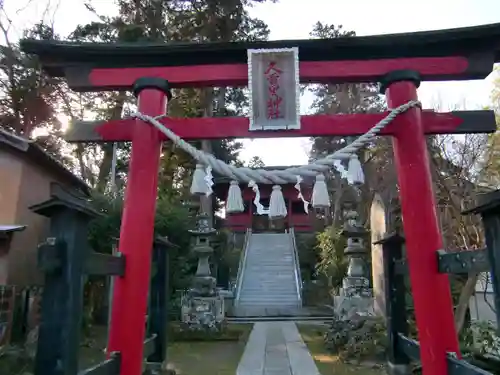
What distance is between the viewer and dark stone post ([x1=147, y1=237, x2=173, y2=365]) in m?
5.58

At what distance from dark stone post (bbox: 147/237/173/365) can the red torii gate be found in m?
1.31

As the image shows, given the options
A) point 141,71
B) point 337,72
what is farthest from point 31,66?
point 337,72

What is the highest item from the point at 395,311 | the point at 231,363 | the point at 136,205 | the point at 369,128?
the point at 369,128

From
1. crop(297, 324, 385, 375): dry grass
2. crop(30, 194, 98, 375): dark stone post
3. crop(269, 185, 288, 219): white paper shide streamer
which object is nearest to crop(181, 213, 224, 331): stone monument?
crop(297, 324, 385, 375): dry grass

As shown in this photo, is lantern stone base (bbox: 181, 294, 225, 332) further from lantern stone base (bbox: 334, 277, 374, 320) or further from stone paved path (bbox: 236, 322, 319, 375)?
lantern stone base (bbox: 334, 277, 374, 320)

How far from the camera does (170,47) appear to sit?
5.02 meters

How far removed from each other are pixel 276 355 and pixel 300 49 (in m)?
5.53

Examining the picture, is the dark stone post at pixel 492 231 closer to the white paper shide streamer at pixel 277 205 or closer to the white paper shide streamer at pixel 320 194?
the white paper shide streamer at pixel 320 194

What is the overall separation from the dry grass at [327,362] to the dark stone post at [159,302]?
2.55 m

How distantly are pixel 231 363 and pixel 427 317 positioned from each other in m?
4.12

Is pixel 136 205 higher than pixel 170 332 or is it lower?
higher

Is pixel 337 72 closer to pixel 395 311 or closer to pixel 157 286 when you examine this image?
pixel 395 311

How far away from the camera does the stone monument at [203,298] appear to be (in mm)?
10984

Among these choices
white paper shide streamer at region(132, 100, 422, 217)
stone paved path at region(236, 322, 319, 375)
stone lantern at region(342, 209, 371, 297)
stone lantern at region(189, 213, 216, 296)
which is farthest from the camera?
stone lantern at region(189, 213, 216, 296)
